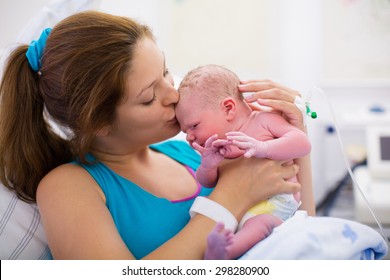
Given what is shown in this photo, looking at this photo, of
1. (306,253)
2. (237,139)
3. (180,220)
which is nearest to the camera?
(306,253)

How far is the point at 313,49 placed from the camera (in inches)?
111

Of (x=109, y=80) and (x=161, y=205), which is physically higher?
(x=109, y=80)

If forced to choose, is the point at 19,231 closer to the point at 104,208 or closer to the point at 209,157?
the point at 104,208

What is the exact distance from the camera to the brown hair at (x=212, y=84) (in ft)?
3.88

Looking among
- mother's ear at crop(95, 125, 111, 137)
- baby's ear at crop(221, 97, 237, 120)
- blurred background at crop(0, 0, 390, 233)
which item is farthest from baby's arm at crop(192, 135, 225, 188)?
blurred background at crop(0, 0, 390, 233)

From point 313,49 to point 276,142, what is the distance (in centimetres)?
185

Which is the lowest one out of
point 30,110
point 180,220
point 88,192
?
point 180,220

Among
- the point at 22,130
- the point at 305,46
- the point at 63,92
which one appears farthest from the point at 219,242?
the point at 305,46

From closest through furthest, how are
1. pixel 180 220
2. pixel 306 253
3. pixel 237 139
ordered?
pixel 306 253
pixel 237 139
pixel 180 220

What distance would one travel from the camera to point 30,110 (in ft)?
4.08
